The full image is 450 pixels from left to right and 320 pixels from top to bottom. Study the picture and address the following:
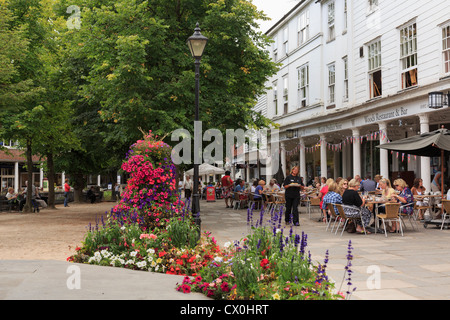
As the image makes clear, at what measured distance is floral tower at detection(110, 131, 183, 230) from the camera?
11500mm

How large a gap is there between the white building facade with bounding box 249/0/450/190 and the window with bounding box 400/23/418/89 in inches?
1.6

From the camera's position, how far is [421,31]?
1847 centimetres

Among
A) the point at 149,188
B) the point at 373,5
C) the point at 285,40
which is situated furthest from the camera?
the point at 285,40

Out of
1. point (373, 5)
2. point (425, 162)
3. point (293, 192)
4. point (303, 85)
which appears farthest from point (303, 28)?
point (293, 192)

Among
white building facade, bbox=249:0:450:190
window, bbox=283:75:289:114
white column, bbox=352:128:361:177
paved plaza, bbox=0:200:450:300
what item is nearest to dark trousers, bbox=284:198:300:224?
paved plaza, bbox=0:200:450:300

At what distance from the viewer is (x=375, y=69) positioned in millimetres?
22000

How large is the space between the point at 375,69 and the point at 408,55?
2632 mm

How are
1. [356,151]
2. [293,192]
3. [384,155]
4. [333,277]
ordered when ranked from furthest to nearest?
[356,151] < [384,155] < [293,192] < [333,277]

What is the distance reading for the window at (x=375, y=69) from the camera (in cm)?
2188

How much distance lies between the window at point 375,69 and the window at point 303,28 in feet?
25.7

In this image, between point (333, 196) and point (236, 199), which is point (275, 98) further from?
point (333, 196)

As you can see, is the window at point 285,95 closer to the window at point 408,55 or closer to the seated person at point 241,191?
the seated person at point 241,191
